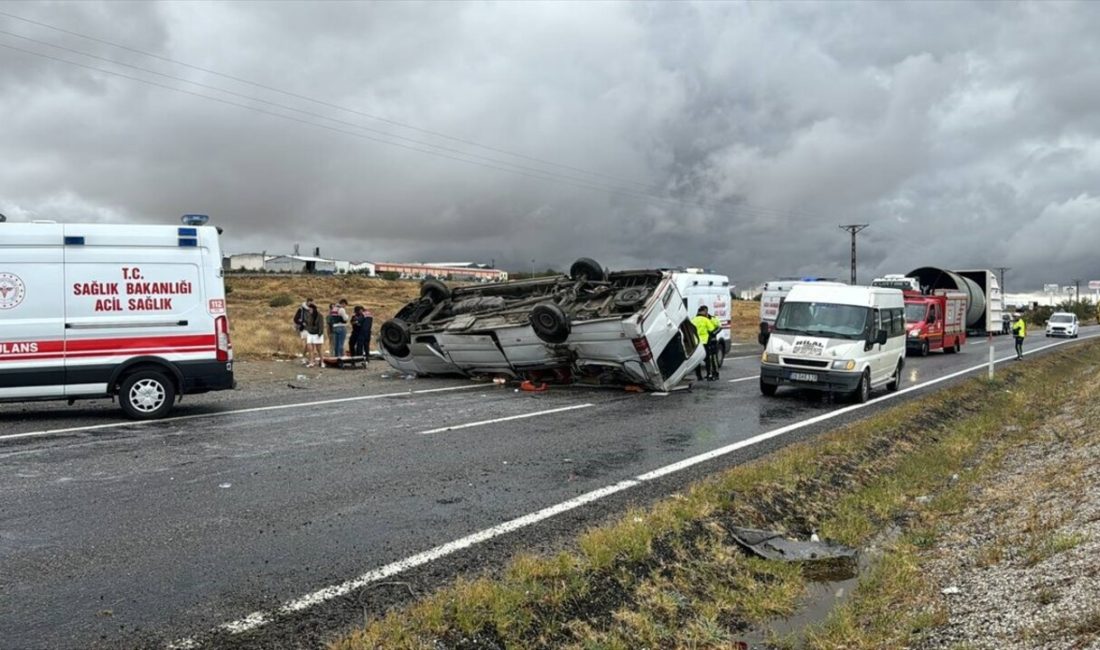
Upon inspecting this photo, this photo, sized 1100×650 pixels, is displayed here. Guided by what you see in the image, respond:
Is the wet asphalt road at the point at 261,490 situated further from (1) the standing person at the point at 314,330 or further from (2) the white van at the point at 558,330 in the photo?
(1) the standing person at the point at 314,330

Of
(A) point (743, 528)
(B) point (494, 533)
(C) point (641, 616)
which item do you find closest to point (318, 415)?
(B) point (494, 533)

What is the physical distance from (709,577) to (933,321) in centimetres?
2716

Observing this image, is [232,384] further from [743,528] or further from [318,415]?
[743,528]

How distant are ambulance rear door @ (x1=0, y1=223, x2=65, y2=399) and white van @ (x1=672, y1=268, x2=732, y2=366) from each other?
46.3 feet

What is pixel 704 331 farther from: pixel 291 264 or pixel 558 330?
pixel 291 264

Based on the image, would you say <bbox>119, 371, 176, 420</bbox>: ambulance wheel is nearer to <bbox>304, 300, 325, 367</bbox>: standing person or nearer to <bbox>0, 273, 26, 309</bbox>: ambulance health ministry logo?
<bbox>0, 273, 26, 309</bbox>: ambulance health ministry logo

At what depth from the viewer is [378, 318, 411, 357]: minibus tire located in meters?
16.4

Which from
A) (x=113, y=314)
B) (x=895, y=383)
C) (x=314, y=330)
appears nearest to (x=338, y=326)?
(x=314, y=330)

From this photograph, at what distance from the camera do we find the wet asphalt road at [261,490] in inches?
175

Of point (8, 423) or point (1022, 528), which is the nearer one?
point (1022, 528)

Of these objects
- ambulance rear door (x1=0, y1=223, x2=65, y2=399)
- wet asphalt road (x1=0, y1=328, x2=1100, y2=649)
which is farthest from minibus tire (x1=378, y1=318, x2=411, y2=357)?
ambulance rear door (x1=0, y1=223, x2=65, y2=399)

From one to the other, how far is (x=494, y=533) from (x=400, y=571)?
38.8 inches

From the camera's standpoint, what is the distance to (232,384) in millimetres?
11250

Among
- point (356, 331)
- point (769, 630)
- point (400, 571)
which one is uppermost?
point (356, 331)
